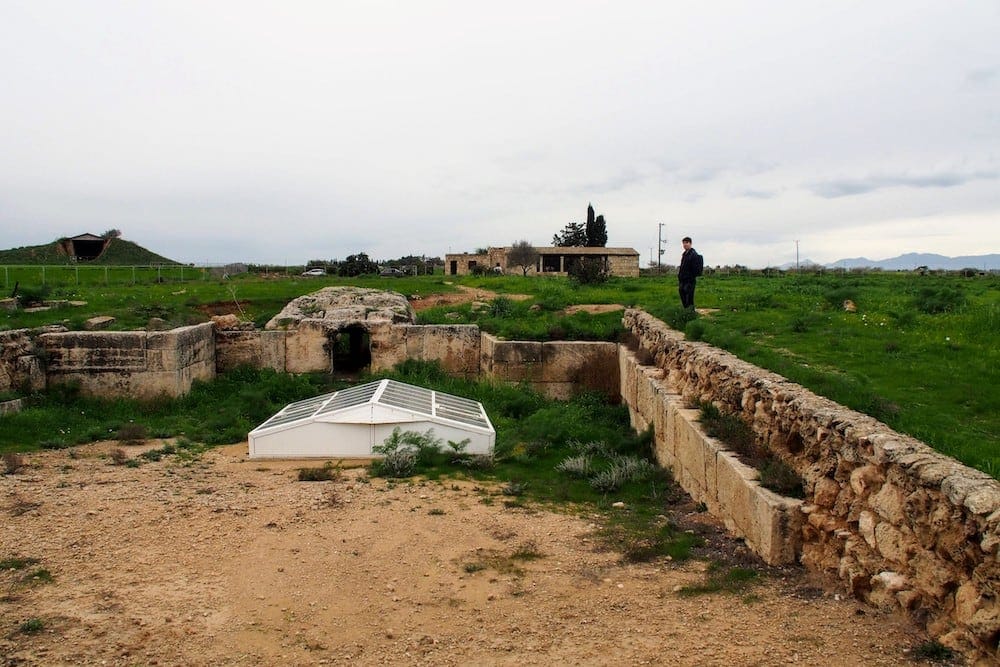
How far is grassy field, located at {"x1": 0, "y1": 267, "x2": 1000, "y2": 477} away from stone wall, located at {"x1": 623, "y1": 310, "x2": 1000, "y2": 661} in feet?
1.64

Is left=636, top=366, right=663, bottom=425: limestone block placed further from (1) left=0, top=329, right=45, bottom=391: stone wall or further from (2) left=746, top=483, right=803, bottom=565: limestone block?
(1) left=0, top=329, right=45, bottom=391: stone wall

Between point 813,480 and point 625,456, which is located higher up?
point 813,480

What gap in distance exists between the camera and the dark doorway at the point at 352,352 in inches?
597

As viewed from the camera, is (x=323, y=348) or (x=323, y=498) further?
(x=323, y=348)

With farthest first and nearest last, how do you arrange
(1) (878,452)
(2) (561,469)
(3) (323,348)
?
(3) (323,348) < (2) (561,469) < (1) (878,452)

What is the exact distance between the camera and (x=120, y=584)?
515cm

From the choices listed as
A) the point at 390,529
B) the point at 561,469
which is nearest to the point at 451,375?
the point at 561,469

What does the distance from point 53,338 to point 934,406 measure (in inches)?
467

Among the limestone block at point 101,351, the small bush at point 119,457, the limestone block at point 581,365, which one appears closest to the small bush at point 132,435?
the small bush at point 119,457

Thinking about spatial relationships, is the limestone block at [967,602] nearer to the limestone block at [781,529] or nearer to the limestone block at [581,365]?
the limestone block at [781,529]

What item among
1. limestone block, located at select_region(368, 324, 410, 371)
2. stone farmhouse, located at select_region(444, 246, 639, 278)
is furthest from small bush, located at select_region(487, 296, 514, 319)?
stone farmhouse, located at select_region(444, 246, 639, 278)

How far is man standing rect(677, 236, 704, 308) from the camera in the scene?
1191 centimetres

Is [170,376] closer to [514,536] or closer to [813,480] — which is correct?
[514,536]

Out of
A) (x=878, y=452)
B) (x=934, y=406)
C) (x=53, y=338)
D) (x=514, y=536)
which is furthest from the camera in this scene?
(x=53, y=338)
